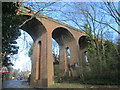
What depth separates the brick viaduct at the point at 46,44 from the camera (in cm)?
1298

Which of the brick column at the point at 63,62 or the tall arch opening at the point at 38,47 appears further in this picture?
the brick column at the point at 63,62

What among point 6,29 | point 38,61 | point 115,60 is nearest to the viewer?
point 6,29

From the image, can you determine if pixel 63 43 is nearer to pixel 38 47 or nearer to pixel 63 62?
pixel 63 62

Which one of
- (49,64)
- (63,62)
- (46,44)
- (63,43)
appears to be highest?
(63,43)

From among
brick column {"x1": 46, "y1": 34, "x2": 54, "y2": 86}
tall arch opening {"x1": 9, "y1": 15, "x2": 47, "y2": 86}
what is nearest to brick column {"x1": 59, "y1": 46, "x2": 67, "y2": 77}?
tall arch opening {"x1": 9, "y1": 15, "x2": 47, "y2": 86}

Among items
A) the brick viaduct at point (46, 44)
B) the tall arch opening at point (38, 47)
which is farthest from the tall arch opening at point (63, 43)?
the tall arch opening at point (38, 47)

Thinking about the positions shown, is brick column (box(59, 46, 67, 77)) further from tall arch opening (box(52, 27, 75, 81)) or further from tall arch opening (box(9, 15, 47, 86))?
tall arch opening (box(9, 15, 47, 86))

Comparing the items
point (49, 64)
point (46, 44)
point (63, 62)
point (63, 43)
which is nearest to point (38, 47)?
point (46, 44)

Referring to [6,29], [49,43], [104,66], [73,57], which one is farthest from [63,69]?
[6,29]

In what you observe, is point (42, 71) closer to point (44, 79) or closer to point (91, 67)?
point (44, 79)

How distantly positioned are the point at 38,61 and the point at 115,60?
9.96 meters

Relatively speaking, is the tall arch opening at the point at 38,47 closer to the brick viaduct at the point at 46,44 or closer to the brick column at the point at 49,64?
the brick viaduct at the point at 46,44

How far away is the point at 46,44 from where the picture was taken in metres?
13.8

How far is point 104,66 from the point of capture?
8805 millimetres
